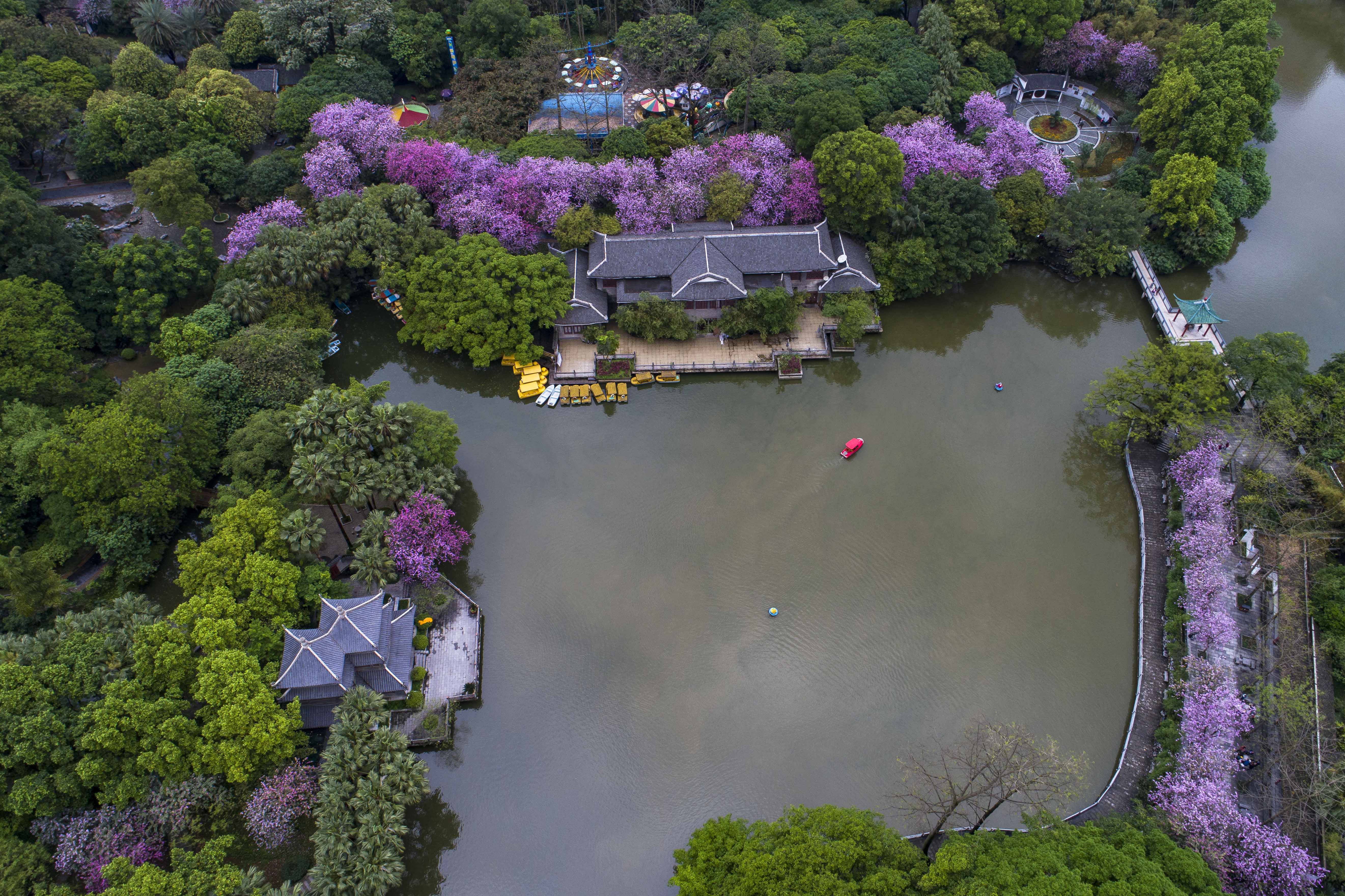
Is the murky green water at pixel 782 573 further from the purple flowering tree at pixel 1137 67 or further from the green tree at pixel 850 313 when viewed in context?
the purple flowering tree at pixel 1137 67

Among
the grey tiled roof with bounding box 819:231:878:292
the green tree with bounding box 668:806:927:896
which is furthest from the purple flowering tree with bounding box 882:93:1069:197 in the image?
the green tree with bounding box 668:806:927:896

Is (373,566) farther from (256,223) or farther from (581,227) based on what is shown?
(256,223)

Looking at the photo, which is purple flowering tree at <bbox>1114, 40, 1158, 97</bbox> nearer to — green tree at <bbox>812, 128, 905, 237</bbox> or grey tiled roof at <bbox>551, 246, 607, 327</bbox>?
green tree at <bbox>812, 128, 905, 237</bbox>

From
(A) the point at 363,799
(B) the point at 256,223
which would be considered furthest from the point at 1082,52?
(A) the point at 363,799

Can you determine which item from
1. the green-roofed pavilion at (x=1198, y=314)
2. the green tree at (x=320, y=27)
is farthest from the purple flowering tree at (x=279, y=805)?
the green-roofed pavilion at (x=1198, y=314)

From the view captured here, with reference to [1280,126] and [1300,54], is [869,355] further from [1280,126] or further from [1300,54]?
[1300,54]

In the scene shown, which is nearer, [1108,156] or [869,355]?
[869,355]

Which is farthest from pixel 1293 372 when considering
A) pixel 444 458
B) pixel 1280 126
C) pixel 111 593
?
pixel 111 593
